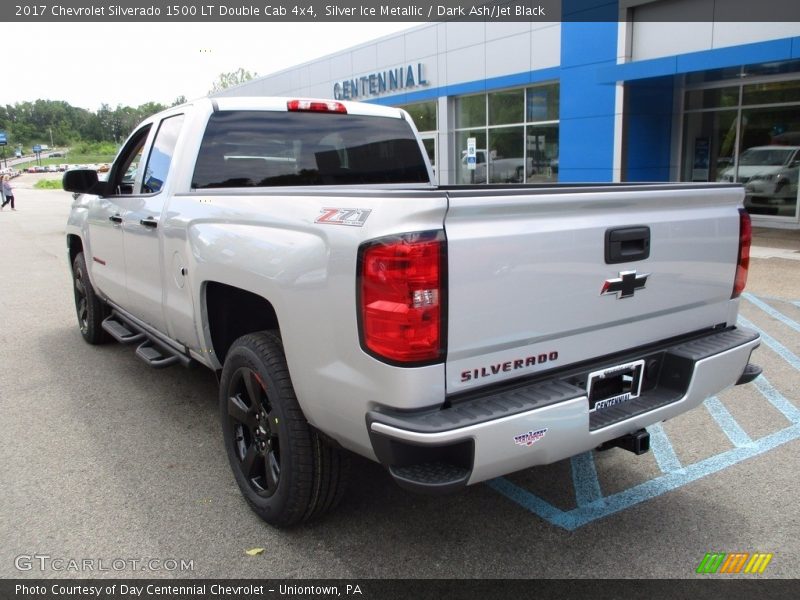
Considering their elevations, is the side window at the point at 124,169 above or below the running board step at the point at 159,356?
above

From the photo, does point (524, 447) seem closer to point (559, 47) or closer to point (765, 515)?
point (765, 515)

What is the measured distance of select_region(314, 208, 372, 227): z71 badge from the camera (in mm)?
2332

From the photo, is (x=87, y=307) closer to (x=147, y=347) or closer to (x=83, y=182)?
(x=83, y=182)

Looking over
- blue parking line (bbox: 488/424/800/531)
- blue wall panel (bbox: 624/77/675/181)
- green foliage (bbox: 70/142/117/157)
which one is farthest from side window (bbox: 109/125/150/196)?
green foliage (bbox: 70/142/117/157)

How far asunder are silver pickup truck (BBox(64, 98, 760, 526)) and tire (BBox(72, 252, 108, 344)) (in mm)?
2403

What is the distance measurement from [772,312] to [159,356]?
20.7ft

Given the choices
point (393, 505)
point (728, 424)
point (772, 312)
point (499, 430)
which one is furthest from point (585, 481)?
point (772, 312)

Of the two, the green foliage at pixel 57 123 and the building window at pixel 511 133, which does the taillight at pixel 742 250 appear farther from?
the green foliage at pixel 57 123

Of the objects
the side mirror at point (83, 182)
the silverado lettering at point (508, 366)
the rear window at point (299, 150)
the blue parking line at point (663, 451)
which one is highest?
the rear window at point (299, 150)

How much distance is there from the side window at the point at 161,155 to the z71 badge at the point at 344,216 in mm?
2104

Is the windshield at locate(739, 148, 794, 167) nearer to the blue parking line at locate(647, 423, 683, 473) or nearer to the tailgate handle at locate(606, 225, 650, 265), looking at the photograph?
the blue parking line at locate(647, 423, 683, 473)

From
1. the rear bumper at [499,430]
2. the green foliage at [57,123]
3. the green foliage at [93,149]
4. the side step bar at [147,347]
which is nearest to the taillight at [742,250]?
the rear bumper at [499,430]

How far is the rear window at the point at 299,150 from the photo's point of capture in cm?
402

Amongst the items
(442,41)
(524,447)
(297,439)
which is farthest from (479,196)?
(442,41)
